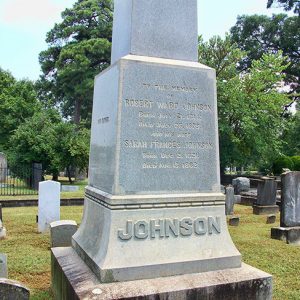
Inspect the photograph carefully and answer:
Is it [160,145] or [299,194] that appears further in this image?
[299,194]

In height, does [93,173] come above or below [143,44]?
below

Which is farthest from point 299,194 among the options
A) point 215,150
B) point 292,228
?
point 215,150

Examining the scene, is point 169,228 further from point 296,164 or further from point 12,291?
point 296,164

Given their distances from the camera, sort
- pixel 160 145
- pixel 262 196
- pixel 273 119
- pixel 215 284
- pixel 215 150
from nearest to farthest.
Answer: pixel 215 284 < pixel 160 145 < pixel 215 150 < pixel 262 196 < pixel 273 119

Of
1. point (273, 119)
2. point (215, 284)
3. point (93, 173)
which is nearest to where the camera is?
point (215, 284)

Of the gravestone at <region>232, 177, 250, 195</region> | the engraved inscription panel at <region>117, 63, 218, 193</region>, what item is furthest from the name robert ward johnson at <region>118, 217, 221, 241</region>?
the gravestone at <region>232, 177, 250, 195</region>

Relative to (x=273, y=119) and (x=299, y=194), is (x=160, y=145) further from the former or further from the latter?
(x=273, y=119)

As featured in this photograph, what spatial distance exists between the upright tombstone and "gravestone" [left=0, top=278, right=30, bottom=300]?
57 centimetres

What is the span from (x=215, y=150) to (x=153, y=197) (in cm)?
89

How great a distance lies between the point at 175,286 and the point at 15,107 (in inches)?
1142

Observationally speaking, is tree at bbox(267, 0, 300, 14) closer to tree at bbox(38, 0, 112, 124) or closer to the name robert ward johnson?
tree at bbox(38, 0, 112, 124)

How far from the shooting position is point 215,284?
3445 millimetres

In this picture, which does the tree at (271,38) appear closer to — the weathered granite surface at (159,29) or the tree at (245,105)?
the tree at (245,105)

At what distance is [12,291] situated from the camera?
2738 millimetres
